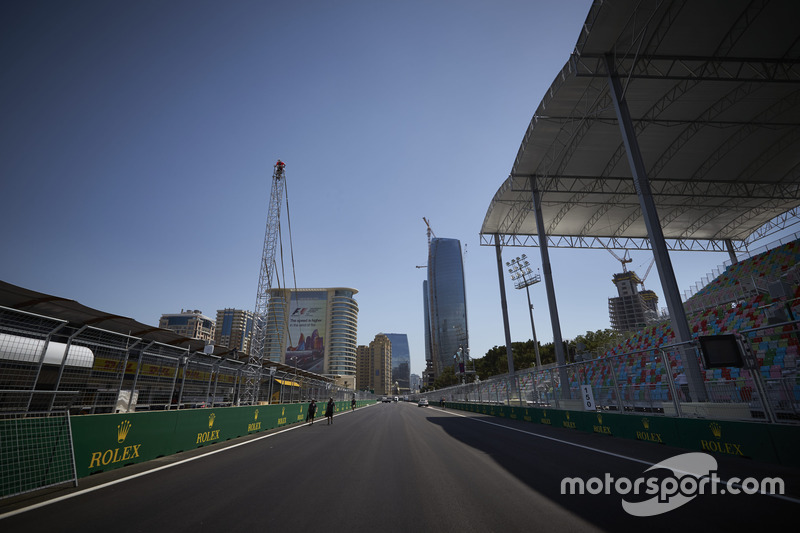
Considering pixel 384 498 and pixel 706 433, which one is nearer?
pixel 384 498

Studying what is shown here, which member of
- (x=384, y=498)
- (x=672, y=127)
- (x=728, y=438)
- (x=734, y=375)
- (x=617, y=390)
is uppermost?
(x=672, y=127)

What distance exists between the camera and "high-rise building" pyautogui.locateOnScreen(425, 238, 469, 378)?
166 meters

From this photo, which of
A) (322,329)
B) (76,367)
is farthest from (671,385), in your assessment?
(322,329)

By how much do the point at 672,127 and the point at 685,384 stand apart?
68.8 ft

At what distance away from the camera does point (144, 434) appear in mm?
8055

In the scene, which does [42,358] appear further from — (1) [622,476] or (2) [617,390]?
(2) [617,390]

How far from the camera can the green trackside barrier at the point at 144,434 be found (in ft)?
21.4

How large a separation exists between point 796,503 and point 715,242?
161 ft

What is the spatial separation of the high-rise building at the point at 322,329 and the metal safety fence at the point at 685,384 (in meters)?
136

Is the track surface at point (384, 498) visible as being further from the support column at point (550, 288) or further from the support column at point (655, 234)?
the support column at point (550, 288)

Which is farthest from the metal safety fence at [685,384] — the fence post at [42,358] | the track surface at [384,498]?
the fence post at [42,358]

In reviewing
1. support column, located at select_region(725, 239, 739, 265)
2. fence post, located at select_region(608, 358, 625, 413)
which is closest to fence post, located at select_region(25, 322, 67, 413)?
fence post, located at select_region(608, 358, 625, 413)

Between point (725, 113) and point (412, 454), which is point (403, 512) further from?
point (725, 113)

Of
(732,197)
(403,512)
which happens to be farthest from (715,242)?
(403,512)
